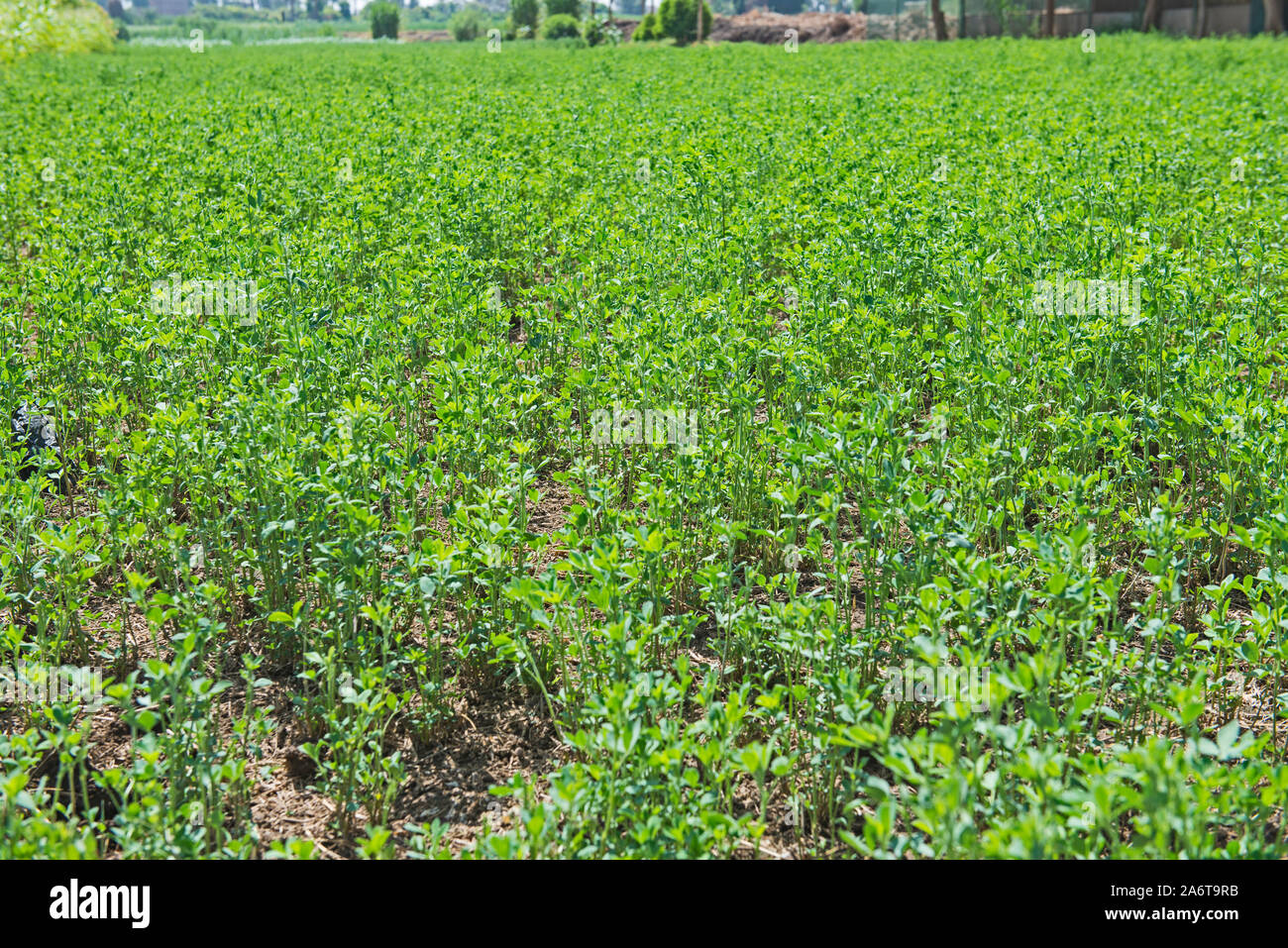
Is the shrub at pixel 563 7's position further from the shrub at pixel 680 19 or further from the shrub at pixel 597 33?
the shrub at pixel 597 33

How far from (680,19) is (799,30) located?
5377mm

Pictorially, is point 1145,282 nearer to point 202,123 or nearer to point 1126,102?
point 1126,102

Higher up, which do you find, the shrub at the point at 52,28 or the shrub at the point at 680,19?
the shrub at the point at 680,19

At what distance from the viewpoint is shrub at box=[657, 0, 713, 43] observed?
152 ft

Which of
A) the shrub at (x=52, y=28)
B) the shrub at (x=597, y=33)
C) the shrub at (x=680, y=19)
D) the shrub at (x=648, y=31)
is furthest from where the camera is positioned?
the shrub at (x=648, y=31)

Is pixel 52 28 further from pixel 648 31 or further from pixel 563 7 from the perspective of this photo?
pixel 563 7

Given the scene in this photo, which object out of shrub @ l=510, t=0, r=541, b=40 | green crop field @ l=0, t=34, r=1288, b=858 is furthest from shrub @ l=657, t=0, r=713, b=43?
green crop field @ l=0, t=34, r=1288, b=858

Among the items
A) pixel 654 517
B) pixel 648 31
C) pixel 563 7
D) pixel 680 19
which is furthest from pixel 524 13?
pixel 654 517

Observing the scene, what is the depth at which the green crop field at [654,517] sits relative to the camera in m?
2.78

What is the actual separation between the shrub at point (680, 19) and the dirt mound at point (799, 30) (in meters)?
1.54

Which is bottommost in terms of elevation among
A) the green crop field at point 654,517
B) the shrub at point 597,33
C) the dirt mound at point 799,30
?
the green crop field at point 654,517

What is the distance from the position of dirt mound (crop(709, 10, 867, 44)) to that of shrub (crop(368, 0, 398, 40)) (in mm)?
28883

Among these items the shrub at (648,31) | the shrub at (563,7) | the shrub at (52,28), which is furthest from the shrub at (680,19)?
the shrub at (52,28)
